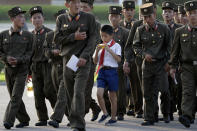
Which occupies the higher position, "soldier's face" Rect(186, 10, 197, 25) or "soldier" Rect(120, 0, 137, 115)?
"soldier's face" Rect(186, 10, 197, 25)

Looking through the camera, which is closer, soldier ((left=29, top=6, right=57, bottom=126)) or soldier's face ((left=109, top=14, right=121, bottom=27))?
soldier ((left=29, top=6, right=57, bottom=126))

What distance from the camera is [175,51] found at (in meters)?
11.0

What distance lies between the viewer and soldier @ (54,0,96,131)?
9766 millimetres

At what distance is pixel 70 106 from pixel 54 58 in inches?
62.4

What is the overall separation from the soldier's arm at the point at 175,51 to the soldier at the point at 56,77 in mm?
1893

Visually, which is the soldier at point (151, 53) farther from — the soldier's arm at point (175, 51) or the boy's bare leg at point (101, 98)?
the boy's bare leg at point (101, 98)

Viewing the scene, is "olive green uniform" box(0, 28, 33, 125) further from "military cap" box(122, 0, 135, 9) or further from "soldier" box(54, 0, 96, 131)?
"military cap" box(122, 0, 135, 9)

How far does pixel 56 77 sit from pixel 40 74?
1.09 feet

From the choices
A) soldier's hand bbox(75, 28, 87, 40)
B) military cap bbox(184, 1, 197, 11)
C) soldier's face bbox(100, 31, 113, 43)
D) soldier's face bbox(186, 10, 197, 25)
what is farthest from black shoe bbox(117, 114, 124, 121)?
soldier's hand bbox(75, 28, 87, 40)

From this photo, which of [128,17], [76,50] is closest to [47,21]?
[128,17]

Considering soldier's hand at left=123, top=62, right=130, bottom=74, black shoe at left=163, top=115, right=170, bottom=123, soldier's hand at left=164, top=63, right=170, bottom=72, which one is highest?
soldier's hand at left=164, top=63, right=170, bottom=72

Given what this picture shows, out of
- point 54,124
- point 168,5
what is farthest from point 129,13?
point 54,124

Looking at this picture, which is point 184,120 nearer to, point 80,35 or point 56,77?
point 80,35

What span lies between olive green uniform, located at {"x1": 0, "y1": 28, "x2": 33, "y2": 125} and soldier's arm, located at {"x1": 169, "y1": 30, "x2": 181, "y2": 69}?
2.41m
